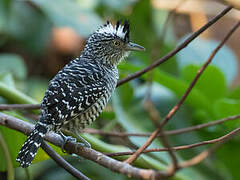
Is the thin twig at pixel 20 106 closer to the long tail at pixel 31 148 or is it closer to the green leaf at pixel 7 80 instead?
the long tail at pixel 31 148

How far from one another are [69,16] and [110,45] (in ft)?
3.83

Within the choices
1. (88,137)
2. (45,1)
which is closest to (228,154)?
(88,137)

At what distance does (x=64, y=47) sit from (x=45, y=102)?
330 centimetres

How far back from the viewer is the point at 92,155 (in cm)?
193

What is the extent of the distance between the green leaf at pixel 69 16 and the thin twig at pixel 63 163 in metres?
2.00

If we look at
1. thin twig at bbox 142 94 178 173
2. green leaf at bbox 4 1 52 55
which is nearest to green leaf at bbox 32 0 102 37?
green leaf at bbox 4 1 52 55

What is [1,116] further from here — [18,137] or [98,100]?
[98,100]

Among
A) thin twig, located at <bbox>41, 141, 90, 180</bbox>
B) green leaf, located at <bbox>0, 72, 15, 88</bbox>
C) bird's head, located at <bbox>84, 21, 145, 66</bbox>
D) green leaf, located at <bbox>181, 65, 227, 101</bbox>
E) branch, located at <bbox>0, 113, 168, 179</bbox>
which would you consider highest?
bird's head, located at <bbox>84, 21, 145, 66</bbox>

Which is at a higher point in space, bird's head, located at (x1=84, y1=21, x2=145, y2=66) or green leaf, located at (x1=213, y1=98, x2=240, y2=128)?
bird's head, located at (x1=84, y1=21, x2=145, y2=66)

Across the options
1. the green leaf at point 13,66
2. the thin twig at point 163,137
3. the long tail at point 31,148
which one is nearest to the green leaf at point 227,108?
the long tail at point 31,148

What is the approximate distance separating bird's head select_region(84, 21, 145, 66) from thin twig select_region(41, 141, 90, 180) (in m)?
1.05

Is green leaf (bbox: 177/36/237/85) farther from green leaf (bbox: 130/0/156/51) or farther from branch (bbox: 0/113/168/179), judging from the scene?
branch (bbox: 0/113/168/179)

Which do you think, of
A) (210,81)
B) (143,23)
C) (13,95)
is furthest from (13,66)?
(210,81)

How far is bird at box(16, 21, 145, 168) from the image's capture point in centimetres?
232
